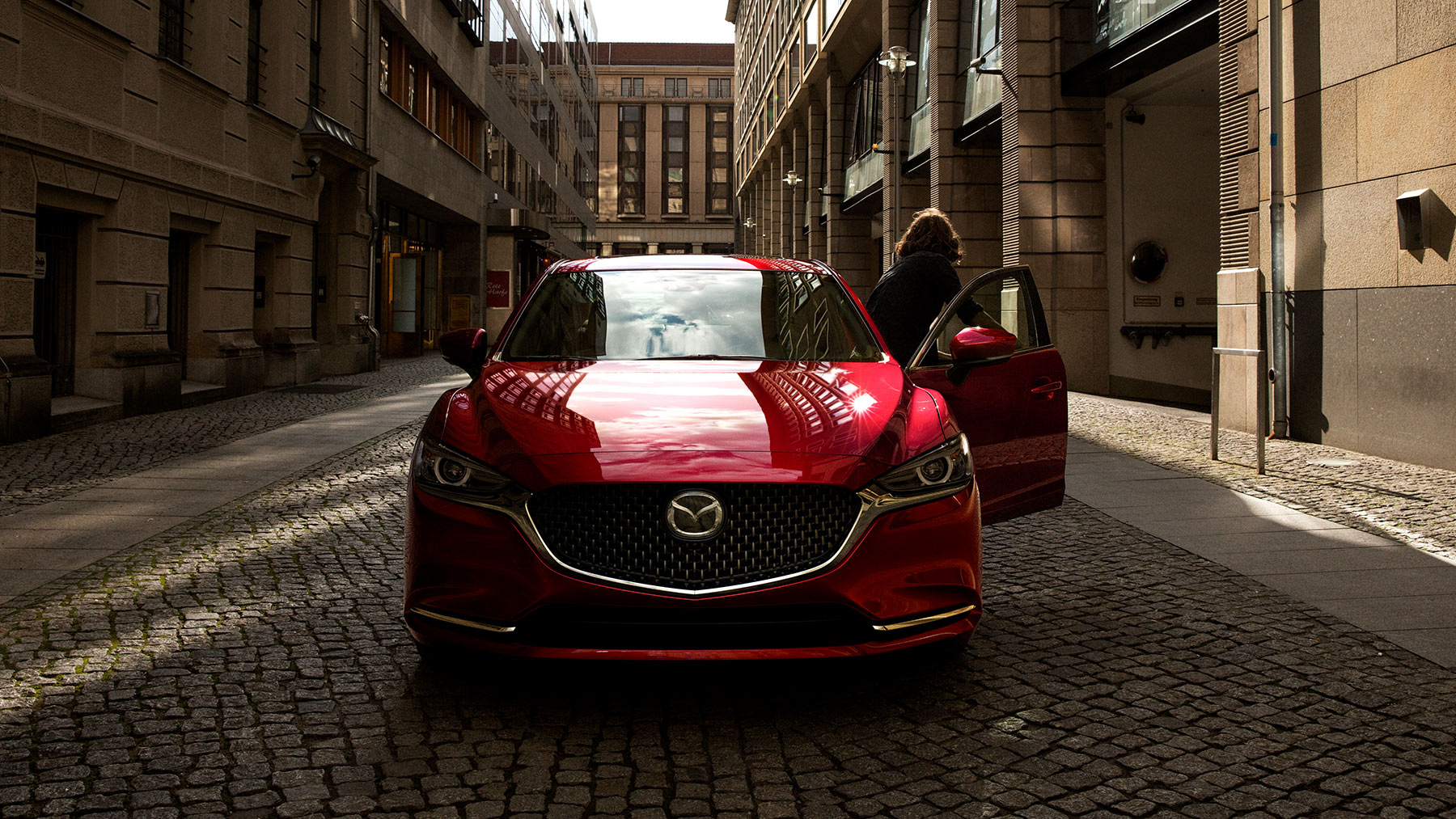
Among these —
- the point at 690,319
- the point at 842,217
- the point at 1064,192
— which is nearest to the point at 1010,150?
the point at 1064,192

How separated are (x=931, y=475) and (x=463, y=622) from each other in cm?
144

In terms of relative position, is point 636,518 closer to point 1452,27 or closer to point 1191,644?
point 1191,644

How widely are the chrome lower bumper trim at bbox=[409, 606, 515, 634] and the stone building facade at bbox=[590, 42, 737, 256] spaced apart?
94.3 metres

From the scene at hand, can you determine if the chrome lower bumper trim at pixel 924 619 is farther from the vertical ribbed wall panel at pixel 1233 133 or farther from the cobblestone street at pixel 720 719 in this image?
the vertical ribbed wall panel at pixel 1233 133

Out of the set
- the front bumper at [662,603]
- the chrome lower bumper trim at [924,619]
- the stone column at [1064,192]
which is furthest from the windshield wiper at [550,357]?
the stone column at [1064,192]

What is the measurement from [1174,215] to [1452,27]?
9434 millimetres

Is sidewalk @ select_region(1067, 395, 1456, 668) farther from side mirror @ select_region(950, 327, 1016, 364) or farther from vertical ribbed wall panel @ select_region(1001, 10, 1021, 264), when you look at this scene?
vertical ribbed wall panel @ select_region(1001, 10, 1021, 264)

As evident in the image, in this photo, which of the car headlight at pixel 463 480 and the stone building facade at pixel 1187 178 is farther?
the stone building facade at pixel 1187 178

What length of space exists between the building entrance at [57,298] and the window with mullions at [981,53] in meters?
13.7

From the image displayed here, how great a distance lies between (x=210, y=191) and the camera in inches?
569

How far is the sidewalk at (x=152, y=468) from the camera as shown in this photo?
6051 millimetres

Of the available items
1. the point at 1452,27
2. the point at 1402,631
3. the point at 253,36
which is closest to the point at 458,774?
the point at 1402,631

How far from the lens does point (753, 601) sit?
10.7 feet

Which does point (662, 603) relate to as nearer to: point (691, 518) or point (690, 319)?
point (691, 518)
